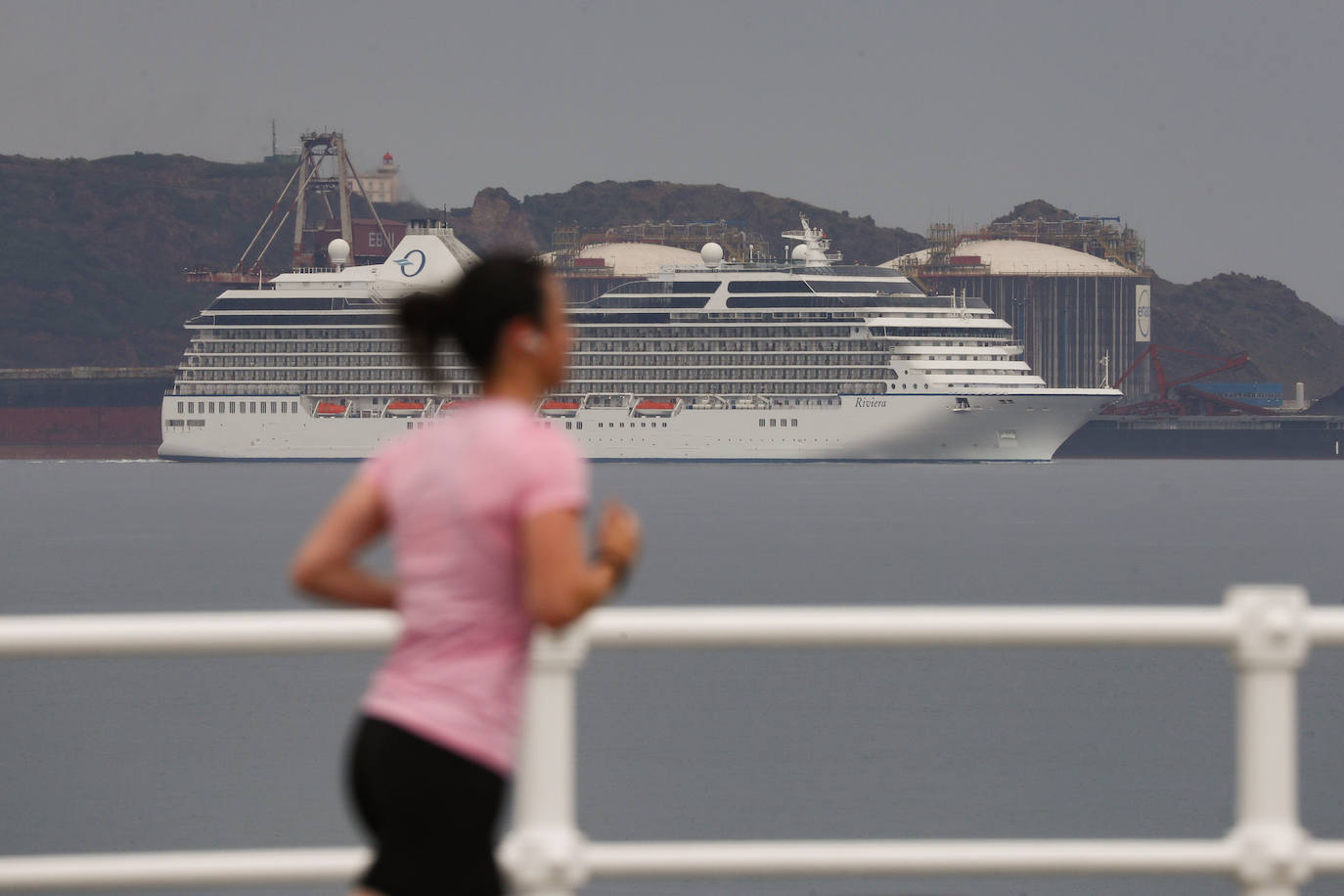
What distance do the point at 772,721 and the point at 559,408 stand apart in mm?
76084

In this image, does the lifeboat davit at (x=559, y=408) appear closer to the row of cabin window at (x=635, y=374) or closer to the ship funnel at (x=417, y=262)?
the row of cabin window at (x=635, y=374)

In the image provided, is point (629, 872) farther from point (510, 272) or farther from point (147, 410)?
point (147, 410)

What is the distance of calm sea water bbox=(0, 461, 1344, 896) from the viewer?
63.2ft

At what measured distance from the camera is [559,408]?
101562mm

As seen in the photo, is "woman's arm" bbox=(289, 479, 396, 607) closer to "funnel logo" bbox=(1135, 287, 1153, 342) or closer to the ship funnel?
the ship funnel

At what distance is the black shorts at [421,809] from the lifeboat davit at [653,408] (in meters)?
96.5

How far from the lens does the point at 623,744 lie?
2389 cm

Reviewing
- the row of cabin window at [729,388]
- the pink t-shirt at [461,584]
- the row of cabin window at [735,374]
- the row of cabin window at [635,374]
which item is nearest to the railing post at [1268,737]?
the pink t-shirt at [461,584]

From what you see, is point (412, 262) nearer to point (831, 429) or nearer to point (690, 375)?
point (690, 375)

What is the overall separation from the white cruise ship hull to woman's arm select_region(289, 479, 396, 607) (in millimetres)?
91957

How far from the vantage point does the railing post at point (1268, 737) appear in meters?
3.83

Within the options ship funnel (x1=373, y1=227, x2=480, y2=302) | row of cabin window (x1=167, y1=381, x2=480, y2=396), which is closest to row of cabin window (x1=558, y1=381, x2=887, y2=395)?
row of cabin window (x1=167, y1=381, x2=480, y2=396)

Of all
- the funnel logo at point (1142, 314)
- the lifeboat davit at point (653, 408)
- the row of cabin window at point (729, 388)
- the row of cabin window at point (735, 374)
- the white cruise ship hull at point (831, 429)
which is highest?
the funnel logo at point (1142, 314)

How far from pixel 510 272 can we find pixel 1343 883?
16.3 meters
